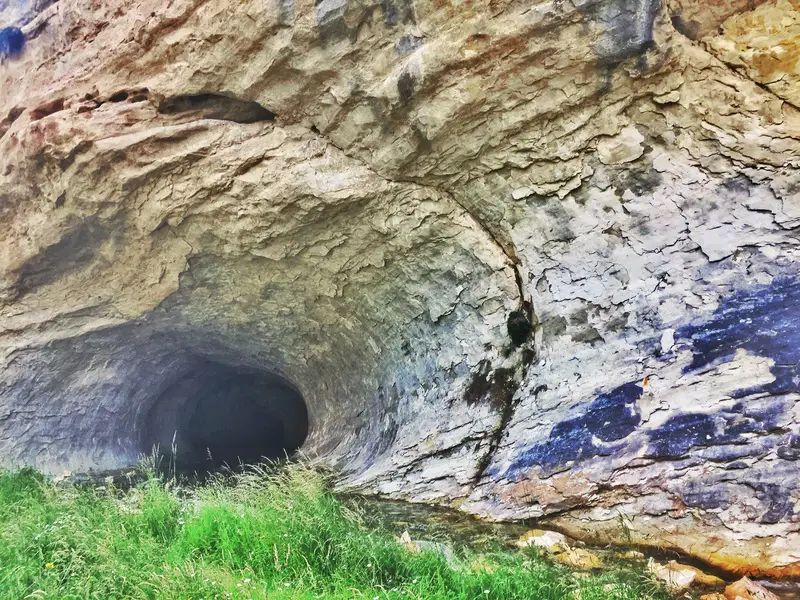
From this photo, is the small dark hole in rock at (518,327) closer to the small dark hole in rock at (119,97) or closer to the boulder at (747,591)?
the boulder at (747,591)

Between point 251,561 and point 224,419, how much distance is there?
22.8 feet

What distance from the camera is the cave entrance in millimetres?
7703

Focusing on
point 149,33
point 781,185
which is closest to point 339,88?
point 149,33

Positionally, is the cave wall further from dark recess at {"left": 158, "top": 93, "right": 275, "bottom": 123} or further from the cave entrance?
the cave entrance

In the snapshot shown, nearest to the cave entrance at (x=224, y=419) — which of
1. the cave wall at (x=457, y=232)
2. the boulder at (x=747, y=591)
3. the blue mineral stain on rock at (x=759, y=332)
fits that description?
the cave wall at (x=457, y=232)

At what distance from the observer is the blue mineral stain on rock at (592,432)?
2.95 metres

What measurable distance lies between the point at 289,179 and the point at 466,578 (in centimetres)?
305

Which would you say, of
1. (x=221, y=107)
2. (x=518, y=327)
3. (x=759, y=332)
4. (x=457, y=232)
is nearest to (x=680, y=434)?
(x=759, y=332)

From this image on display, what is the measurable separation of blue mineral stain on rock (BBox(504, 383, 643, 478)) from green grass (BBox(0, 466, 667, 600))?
0.63 metres

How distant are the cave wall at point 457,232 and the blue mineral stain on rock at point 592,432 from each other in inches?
0.5

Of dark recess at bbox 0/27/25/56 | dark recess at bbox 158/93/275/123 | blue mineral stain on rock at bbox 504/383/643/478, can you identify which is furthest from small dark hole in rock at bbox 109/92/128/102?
blue mineral stain on rock at bbox 504/383/643/478

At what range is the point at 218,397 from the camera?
29.2ft

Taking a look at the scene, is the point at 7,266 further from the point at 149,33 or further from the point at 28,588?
the point at 28,588

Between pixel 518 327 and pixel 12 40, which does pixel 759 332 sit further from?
pixel 12 40
